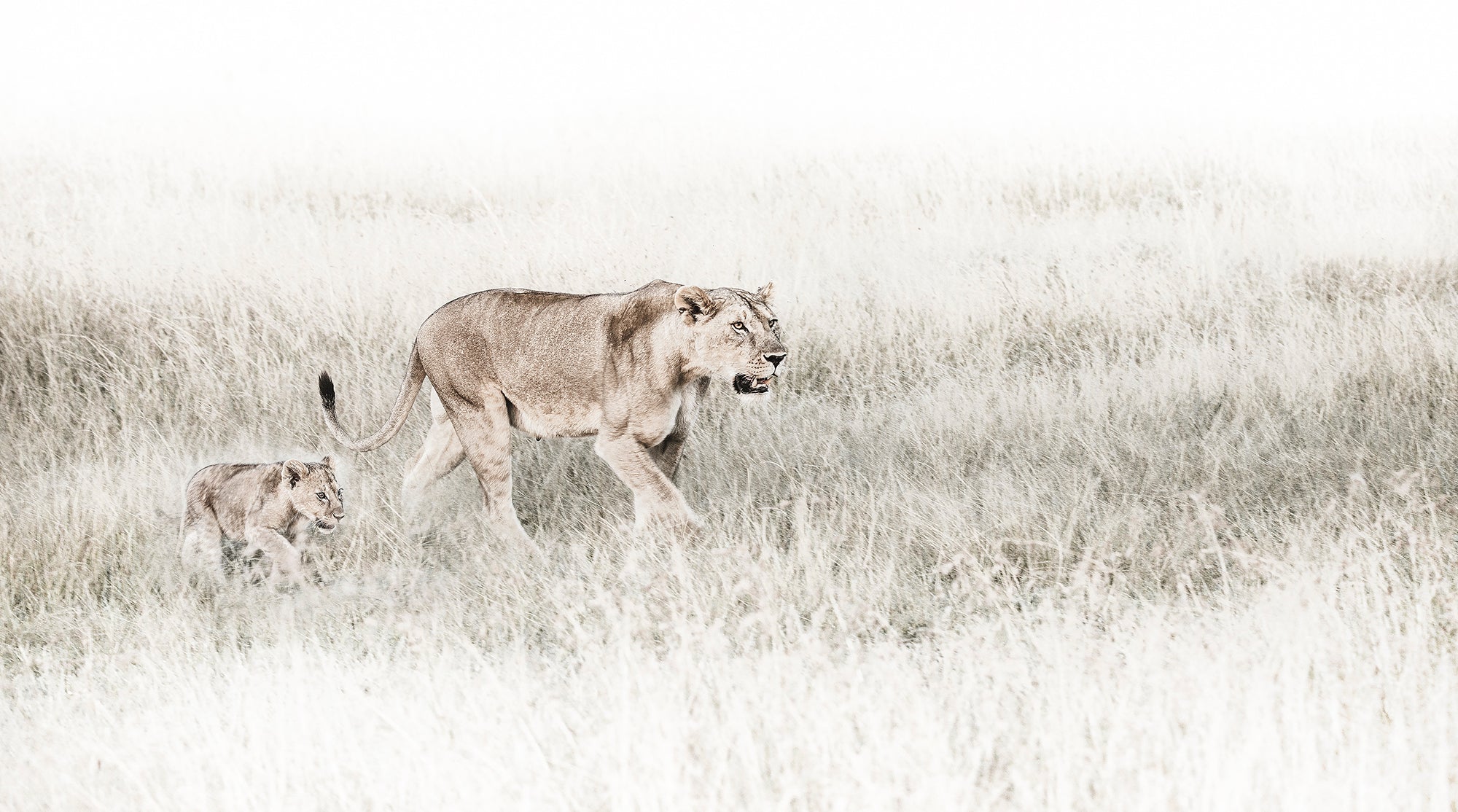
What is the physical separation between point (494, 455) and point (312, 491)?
2.53 feet

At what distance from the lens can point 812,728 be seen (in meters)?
3.51

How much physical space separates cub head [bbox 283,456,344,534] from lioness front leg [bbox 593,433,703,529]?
1.11 metres

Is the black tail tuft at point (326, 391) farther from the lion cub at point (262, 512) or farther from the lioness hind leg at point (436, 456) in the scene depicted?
the lioness hind leg at point (436, 456)

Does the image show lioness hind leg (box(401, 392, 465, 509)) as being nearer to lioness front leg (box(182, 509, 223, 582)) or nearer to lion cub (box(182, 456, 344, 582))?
lion cub (box(182, 456, 344, 582))

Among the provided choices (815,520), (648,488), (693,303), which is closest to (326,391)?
(648,488)

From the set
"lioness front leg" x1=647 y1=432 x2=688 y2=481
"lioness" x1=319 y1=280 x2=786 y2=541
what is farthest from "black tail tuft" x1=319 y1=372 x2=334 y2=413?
"lioness front leg" x1=647 y1=432 x2=688 y2=481

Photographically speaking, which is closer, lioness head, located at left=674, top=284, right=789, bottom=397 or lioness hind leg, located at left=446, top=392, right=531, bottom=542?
lioness head, located at left=674, top=284, right=789, bottom=397

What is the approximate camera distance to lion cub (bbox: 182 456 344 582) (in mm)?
5375

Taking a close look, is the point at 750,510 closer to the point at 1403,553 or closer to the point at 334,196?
the point at 1403,553

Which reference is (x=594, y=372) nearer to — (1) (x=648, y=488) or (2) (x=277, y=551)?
(1) (x=648, y=488)

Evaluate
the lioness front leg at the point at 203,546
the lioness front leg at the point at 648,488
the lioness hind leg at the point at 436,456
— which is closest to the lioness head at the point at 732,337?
the lioness front leg at the point at 648,488

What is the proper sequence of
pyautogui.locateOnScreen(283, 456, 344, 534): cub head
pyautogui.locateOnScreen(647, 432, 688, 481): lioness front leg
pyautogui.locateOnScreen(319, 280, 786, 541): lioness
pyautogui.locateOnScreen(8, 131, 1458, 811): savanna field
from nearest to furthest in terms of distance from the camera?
pyautogui.locateOnScreen(8, 131, 1458, 811): savanna field < pyautogui.locateOnScreen(319, 280, 786, 541): lioness < pyautogui.locateOnScreen(283, 456, 344, 534): cub head < pyautogui.locateOnScreen(647, 432, 688, 481): lioness front leg

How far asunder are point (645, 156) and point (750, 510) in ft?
29.4

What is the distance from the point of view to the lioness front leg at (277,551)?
5.27 meters
